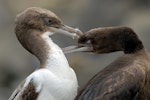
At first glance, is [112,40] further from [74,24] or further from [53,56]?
[74,24]

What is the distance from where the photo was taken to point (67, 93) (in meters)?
5.34

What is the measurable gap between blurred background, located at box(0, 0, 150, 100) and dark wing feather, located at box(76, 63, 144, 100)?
797 centimetres

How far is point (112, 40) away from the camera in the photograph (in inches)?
204

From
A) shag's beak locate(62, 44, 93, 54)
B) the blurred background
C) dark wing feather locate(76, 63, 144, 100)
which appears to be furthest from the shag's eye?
the blurred background

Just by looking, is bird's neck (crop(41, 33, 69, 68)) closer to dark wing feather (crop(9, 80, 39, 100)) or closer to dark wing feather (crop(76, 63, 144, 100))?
dark wing feather (crop(9, 80, 39, 100))

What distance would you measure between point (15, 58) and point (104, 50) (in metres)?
9.44

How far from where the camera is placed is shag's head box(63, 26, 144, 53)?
5160mm

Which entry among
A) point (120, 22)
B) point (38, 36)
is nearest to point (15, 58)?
point (120, 22)

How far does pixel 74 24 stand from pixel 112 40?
388 inches

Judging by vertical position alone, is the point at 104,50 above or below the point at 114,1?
above

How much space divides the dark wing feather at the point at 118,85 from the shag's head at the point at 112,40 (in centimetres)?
19

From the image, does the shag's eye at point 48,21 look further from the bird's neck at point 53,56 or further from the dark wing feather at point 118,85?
the dark wing feather at point 118,85

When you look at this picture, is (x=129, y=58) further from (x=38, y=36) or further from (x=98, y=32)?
(x=38, y=36)

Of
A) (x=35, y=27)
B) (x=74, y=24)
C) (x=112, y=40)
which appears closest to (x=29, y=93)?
(x=35, y=27)
